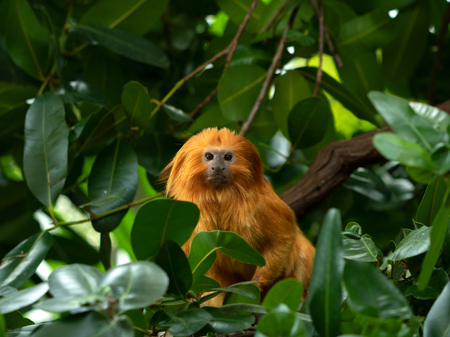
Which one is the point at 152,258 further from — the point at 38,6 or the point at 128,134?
the point at 38,6

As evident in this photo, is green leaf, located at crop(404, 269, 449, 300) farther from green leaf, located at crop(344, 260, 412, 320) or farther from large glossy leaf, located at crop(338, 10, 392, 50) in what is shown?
large glossy leaf, located at crop(338, 10, 392, 50)

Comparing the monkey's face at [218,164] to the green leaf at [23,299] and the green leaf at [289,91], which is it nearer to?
the green leaf at [289,91]

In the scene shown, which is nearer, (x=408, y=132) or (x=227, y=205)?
(x=408, y=132)

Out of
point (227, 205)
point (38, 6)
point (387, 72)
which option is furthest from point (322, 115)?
point (38, 6)

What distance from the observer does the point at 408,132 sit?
2.92ft

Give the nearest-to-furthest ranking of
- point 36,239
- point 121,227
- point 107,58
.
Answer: point 36,239 → point 107,58 → point 121,227

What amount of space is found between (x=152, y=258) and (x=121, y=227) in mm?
2431

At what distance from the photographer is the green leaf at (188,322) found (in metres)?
0.99

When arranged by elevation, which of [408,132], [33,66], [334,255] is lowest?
[334,255]

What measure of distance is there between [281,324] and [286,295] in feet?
0.34

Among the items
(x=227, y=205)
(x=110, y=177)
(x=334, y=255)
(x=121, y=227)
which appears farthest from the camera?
(x=121, y=227)

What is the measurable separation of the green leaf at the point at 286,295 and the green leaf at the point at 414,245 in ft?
1.11

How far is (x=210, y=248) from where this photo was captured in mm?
1211

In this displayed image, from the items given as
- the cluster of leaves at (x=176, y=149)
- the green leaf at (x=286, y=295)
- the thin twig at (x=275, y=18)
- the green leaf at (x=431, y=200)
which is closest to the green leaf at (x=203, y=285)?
the cluster of leaves at (x=176, y=149)
